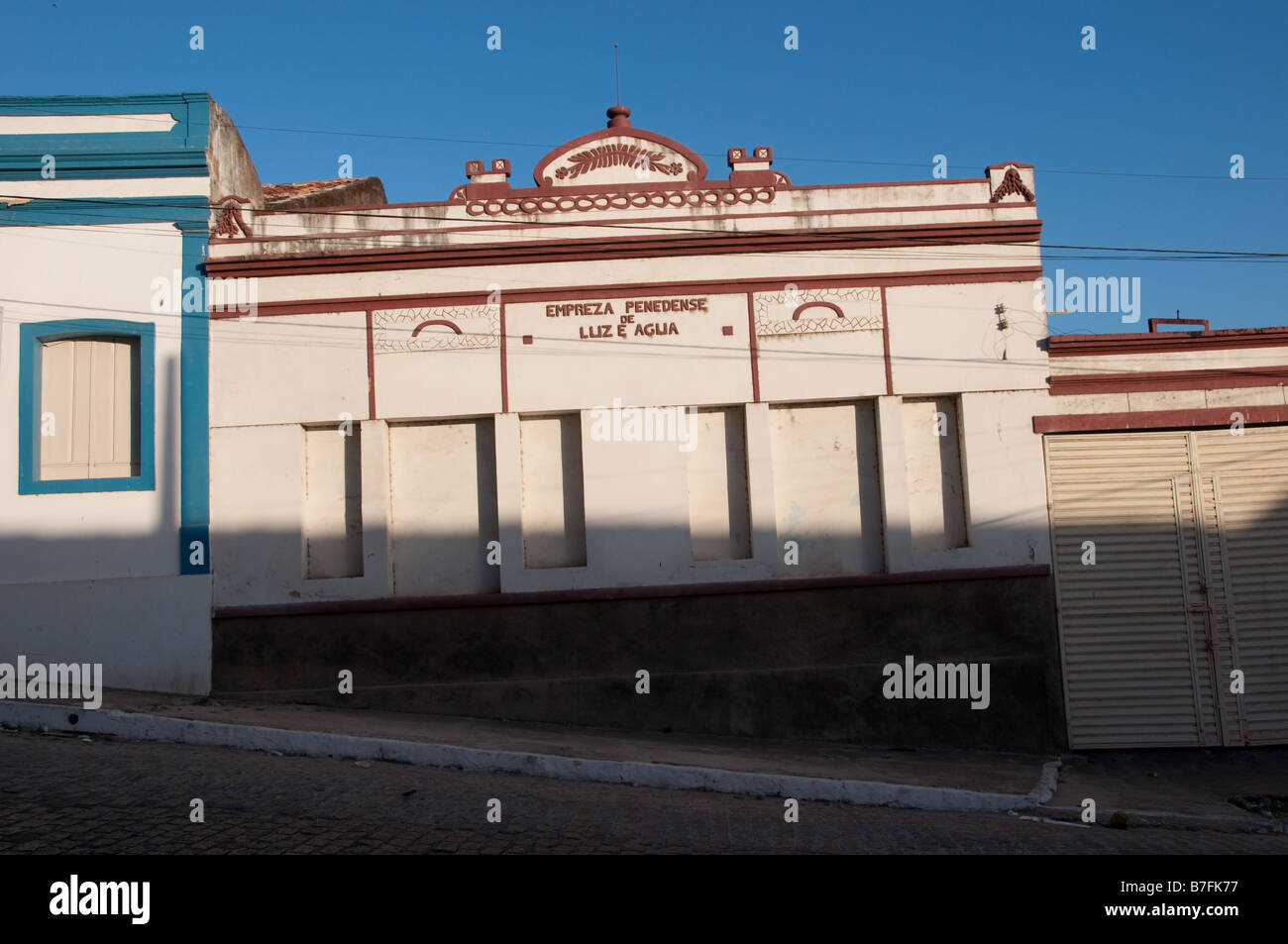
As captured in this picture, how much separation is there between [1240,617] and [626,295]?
23.9 ft

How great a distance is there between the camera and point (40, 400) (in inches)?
444

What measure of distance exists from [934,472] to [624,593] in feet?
11.8

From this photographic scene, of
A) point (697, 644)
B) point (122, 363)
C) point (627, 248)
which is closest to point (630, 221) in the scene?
point (627, 248)

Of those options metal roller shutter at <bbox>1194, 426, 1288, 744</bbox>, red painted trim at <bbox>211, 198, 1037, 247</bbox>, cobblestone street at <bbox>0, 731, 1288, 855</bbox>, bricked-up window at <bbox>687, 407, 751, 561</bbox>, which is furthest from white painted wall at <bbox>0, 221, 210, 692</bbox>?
metal roller shutter at <bbox>1194, 426, 1288, 744</bbox>

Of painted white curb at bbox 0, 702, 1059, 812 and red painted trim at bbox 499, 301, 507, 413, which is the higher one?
red painted trim at bbox 499, 301, 507, 413

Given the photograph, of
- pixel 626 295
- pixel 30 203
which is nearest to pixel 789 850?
pixel 626 295

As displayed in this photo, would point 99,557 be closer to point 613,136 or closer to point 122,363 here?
point 122,363

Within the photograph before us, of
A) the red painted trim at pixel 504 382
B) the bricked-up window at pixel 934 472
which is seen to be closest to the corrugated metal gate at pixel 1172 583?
the bricked-up window at pixel 934 472

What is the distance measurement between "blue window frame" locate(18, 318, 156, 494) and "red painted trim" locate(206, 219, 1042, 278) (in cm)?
115

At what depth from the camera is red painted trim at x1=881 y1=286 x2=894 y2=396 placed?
1131 centimetres

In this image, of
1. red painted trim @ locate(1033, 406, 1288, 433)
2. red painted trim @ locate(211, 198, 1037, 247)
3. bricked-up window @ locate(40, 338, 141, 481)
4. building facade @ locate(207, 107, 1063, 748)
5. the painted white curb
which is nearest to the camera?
the painted white curb

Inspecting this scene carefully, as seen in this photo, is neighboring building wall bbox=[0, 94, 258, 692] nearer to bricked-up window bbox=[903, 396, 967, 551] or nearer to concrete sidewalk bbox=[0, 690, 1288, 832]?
concrete sidewalk bbox=[0, 690, 1288, 832]

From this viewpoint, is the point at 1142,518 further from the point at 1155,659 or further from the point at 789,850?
the point at 789,850

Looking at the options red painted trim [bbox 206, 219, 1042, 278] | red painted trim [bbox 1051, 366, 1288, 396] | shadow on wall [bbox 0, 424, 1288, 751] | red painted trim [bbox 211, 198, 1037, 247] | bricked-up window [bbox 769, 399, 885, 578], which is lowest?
shadow on wall [bbox 0, 424, 1288, 751]
